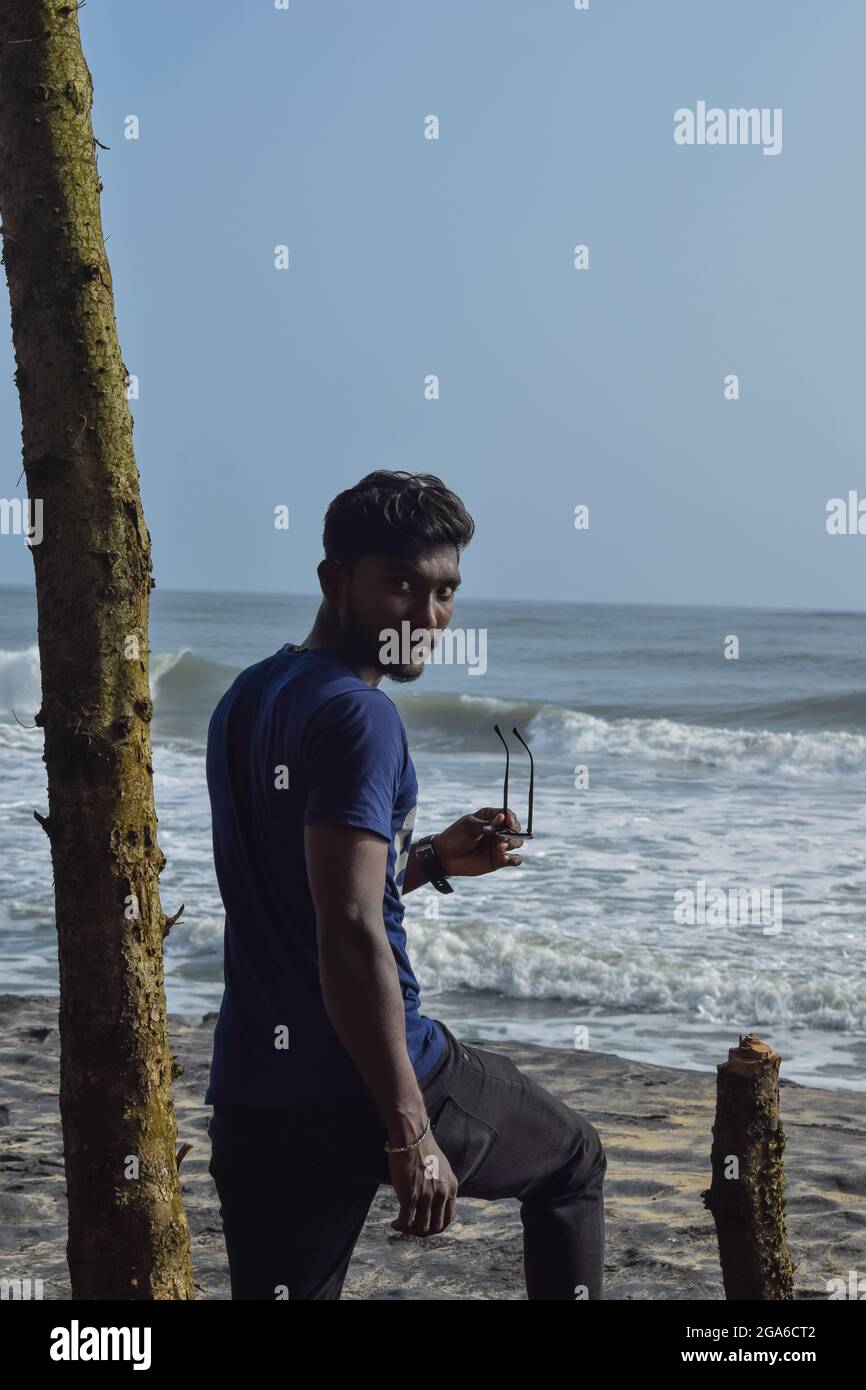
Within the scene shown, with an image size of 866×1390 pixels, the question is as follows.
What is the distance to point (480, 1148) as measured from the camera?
2.49m

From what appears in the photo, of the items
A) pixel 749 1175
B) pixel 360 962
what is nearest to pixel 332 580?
pixel 360 962

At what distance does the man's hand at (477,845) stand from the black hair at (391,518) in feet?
2.19

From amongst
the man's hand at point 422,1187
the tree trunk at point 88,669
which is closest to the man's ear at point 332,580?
the tree trunk at point 88,669

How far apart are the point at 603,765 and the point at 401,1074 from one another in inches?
788

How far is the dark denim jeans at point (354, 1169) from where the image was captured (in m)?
2.40

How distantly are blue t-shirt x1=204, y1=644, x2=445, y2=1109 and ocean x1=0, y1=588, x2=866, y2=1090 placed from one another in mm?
5420

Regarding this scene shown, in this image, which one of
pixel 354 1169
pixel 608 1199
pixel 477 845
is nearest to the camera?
pixel 354 1169

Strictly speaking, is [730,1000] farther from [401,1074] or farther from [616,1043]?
[401,1074]

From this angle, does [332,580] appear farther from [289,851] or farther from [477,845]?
[477,845]

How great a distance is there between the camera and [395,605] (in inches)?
97.0

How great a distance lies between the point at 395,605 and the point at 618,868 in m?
10.2

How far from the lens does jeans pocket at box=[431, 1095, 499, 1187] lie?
2.46 m

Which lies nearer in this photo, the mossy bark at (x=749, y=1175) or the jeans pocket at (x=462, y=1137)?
the jeans pocket at (x=462, y=1137)

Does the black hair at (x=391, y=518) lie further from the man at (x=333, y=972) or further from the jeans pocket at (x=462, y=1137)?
the jeans pocket at (x=462, y=1137)
